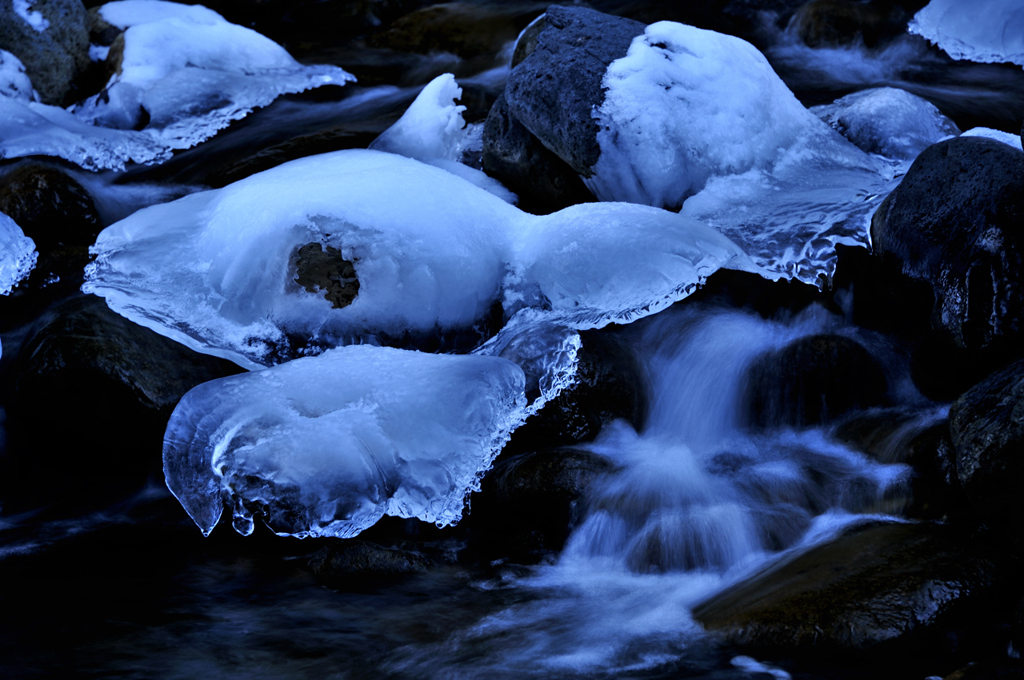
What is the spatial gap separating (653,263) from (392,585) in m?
1.71

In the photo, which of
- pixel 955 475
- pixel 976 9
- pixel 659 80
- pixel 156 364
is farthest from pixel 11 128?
pixel 976 9

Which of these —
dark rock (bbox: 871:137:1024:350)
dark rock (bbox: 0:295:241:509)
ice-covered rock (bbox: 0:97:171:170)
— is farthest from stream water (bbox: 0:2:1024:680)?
ice-covered rock (bbox: 0:97:171:170)

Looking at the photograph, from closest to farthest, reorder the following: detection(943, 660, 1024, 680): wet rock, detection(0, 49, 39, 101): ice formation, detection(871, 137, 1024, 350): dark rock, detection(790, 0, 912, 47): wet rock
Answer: detection(943, 660, 1024, 680): wet rock
detection(871, 137, 1024, 350): dark rock
detection(790, 0, 912, 47): wet rock
detection(0, 49, 39, 101): ice formation

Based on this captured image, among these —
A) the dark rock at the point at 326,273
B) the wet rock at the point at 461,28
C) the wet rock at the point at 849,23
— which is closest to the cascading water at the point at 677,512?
the dark rock at the point at 326,273

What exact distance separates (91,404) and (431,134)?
303 centimetres

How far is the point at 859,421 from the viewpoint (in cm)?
390

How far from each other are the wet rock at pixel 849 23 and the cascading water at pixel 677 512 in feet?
12.9

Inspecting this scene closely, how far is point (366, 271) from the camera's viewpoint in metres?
4.15

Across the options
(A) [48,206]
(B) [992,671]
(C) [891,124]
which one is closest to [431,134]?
(A) [48,206]

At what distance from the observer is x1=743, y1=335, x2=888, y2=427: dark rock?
3.99 m

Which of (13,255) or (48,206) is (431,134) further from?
(13,255)

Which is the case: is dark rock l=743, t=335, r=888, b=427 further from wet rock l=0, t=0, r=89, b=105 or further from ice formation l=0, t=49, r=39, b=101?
wet rock l=0, t=0, r=89, b=105

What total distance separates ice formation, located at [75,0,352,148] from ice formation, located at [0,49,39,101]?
49 centimetres

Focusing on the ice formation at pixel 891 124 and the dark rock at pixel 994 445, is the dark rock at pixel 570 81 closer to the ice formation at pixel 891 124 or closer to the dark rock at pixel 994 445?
the ice formation at pixel 891 124
